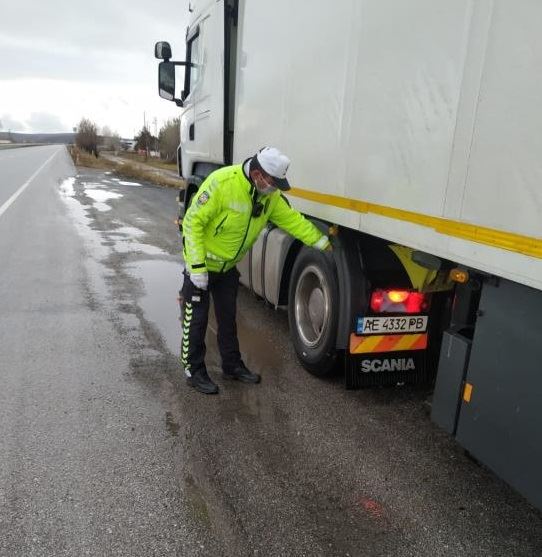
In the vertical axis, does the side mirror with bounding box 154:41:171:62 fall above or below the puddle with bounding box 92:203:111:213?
above

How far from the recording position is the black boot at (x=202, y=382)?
380 cm

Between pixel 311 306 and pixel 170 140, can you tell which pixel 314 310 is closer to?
pixel 311 306

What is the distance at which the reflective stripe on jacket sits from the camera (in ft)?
11.5

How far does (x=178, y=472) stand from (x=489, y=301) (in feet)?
5.98

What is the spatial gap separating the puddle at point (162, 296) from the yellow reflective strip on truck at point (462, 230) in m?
2.23

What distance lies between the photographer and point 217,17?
18.6 feet

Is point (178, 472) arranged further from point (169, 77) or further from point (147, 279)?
point (169, 77)

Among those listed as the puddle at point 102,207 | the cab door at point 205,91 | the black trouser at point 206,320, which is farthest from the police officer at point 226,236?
the puddle at point 102,207

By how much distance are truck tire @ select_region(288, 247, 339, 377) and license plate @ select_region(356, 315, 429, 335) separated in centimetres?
21

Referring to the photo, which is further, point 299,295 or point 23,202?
point 23,202

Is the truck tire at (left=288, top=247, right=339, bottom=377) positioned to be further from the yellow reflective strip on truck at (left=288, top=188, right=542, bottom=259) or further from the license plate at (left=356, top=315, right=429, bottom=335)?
the yellow reflective strip on truck at (left=288, top=188, right=542, bottom=259)

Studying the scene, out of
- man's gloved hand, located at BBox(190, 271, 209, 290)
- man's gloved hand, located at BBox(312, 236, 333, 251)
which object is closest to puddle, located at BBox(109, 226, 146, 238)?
man's gloved hand, located at BBox(190, 271, 209, 290)

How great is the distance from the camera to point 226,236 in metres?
3.69

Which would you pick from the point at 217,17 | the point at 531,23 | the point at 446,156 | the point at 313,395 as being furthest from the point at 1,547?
the point at 217,17
